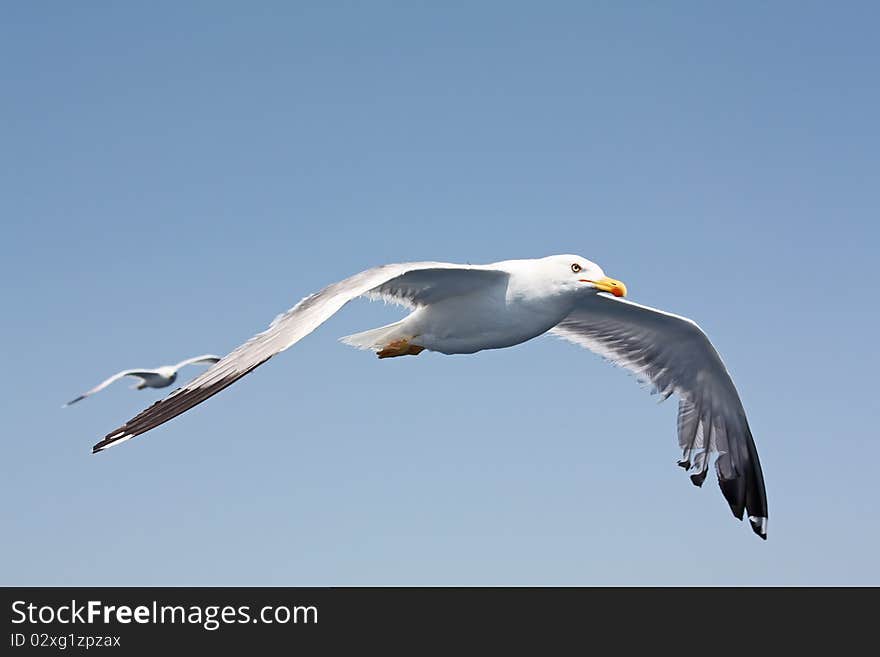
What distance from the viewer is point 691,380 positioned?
1407 centimetres

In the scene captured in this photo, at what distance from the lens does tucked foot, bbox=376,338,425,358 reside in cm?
1091

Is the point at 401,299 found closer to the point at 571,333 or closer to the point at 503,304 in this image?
the point at 503,304

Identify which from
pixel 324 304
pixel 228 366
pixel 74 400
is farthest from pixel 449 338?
pixel 74 400

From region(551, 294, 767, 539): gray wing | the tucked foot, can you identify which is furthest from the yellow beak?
region(551, 294, 767, 539): gray wing

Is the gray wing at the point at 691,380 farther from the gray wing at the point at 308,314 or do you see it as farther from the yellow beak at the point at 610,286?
the gray wing at the point at 308,314

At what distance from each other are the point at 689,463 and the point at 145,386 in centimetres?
1580

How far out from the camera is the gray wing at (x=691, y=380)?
13.5 m

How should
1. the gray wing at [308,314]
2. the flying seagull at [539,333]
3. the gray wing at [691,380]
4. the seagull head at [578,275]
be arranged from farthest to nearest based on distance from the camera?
the gray wing at [691,380], the seagull head at [578,275], the flying seagull at [539,333], the gray wing at [308,314]

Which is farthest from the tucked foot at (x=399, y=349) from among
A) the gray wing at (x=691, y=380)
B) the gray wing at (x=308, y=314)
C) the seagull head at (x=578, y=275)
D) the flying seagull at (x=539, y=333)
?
the gray wing at (x=691, y=380)

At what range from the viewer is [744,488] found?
568 inches

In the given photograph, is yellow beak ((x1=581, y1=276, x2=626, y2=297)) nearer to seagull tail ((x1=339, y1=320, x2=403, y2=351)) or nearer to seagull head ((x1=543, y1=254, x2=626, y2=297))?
seagull head ((x1=543, y1=254, x2=626, y2=297))

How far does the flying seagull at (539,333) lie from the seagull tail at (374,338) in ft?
0.04

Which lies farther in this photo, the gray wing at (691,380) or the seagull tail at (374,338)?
the gray wing at (691,380)

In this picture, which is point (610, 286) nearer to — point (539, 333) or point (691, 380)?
point (539, 333)
